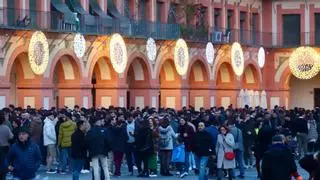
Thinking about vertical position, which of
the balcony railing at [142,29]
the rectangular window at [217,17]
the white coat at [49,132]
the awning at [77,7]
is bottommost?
the white coat at [49,132]

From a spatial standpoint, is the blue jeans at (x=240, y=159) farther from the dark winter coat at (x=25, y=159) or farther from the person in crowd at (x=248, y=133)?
the dark winter coat at (x=25, y=159)

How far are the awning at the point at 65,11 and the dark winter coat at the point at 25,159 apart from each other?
2415cm

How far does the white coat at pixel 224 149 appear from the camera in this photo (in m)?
27.5

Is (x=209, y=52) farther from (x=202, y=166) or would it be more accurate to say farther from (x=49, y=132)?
(x=202, y=166)

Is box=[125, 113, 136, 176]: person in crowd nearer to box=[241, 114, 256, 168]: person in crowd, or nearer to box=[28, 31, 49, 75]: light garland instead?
box=[241, 114, 256, 168]: person in crowd

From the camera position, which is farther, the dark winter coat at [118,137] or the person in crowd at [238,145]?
the dark winter coat at [118,137]

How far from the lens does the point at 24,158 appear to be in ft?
68.3

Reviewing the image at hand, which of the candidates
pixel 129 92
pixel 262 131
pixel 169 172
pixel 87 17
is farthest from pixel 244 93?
pixel 262 131

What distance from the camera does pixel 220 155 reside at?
91.5 ft

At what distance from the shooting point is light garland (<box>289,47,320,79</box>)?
60.1 meters

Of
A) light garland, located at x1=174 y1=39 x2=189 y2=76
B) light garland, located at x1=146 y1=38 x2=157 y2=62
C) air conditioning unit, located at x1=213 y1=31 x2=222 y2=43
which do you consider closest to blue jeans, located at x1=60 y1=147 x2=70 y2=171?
light garland, located at x1=146 y1=38 x2=157 y2=62

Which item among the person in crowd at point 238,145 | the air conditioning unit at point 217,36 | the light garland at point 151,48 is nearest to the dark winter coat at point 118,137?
the person in crowd at point 238,145

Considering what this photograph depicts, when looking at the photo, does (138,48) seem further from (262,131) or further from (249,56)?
(262,131)

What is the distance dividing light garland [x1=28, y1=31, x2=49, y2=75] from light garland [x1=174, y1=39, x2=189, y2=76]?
11494mm
